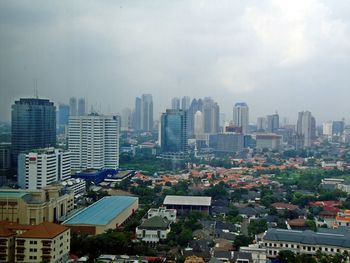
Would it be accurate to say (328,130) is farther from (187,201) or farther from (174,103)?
(187,201)

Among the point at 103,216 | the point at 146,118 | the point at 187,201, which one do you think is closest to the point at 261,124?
the point at 146,118

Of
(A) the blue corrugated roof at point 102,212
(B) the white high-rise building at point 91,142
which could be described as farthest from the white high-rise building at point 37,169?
(B) the white high-rise building at point 91,142

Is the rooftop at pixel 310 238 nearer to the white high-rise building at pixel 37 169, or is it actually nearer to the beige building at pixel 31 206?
the beige building at pixel 31 206

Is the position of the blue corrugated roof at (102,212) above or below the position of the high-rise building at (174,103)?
below

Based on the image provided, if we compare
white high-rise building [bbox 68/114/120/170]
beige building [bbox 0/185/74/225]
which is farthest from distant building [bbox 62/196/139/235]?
white high-rise building [bbox 68/114/120/170]

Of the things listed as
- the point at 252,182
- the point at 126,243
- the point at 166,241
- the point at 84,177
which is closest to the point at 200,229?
the point at 166,241

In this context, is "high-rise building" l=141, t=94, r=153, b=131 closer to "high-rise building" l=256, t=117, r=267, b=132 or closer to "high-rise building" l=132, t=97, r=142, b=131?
"high-rise building" l=132, t=97, r=142, b=131
